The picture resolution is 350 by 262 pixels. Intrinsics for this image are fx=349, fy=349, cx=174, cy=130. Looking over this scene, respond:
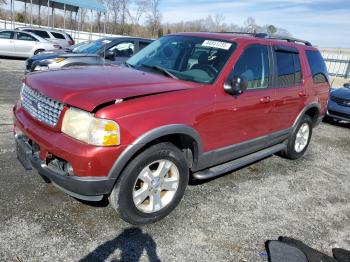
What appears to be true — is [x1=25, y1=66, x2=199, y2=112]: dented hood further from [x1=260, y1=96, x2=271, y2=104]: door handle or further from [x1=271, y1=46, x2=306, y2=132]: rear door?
[x1=271, y1=46, x2=306, y2=132]: rear door

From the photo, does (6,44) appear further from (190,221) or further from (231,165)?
(190,221)

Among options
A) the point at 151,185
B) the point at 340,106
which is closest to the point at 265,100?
the point at 151,185

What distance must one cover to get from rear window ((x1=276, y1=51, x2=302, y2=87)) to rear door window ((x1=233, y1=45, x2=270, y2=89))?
1.01 feet

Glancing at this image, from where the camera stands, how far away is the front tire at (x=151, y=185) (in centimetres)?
315

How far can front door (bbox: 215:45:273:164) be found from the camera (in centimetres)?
388

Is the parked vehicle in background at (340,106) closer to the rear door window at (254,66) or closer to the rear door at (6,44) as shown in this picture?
the rear door window at (254,66)

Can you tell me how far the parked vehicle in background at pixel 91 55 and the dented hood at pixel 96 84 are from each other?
4.73 m

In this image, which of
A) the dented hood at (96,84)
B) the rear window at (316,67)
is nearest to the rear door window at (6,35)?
the dented hood at (96,84)

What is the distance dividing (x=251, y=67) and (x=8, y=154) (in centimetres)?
337

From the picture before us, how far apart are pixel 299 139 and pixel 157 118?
347cm

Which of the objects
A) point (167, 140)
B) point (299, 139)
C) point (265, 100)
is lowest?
point (299, 139)

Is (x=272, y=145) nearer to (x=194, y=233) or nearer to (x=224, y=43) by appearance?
(x=224, y=43)

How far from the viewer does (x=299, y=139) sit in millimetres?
5801

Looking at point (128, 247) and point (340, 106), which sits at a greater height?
point (340, 106)
